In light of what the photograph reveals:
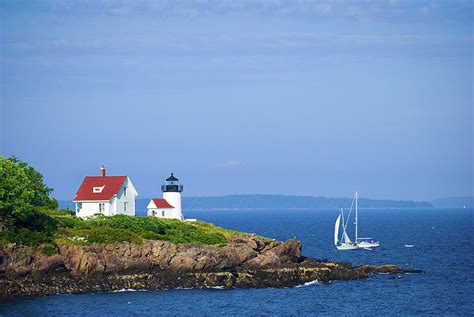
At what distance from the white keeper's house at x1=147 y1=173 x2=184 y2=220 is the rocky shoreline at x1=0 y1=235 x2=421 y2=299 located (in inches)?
911

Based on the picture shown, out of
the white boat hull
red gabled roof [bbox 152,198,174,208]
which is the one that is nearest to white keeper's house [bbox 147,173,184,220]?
red gabled roof [bbox 152,198,174,208]

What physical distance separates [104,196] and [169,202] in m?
12.0

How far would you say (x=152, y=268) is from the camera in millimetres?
71125

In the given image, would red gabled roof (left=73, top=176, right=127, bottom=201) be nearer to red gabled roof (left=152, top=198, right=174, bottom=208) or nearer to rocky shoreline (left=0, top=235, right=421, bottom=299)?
red gabled roof (left=152, top=198, right=174, bottom=208)

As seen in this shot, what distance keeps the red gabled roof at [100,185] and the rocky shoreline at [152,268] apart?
19.3m

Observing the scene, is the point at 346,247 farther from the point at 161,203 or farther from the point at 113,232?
the point at 113,232

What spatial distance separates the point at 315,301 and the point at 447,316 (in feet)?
33.7

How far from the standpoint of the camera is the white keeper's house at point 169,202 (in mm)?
99562

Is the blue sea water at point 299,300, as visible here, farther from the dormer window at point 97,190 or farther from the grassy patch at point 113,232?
the dormer window at point 97,190

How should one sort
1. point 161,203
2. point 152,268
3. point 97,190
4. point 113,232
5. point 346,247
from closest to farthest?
point 152,268 → point 113,232 → point 97,190 → point 161,203 → point 346,247

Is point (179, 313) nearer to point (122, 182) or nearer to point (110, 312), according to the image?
point (110, 312)

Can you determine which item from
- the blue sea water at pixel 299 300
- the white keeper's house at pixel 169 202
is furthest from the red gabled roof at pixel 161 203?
the blue sea water at pixel 299 300

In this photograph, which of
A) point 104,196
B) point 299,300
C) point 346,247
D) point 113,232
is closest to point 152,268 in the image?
point 113,232

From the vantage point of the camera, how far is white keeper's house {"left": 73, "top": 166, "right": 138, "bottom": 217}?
90812 millimetres
